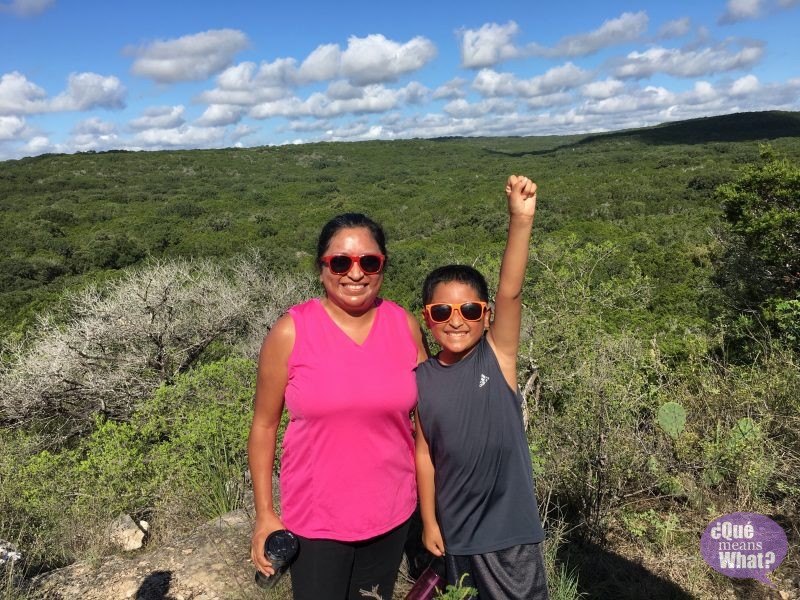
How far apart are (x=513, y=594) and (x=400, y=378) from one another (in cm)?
70

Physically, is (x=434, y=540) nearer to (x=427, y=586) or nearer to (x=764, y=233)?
(x=427, y=586)

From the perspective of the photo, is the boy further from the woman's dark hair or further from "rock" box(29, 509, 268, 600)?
"rock" box(29, 509, 268, 600)

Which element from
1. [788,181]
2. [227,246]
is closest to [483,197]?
[227,246]

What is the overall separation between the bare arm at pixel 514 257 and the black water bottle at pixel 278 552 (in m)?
0.80

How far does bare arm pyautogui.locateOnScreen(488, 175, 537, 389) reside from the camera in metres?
1.46

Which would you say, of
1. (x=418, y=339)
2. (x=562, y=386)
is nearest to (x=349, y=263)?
(x=418, y=339)

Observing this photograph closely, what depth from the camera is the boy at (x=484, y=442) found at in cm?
152

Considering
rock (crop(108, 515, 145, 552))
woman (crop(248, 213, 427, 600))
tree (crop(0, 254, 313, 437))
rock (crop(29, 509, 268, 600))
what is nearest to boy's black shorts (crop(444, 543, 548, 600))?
woman (crop(248, 213, 427, 600))

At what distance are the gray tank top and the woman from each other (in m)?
0.09

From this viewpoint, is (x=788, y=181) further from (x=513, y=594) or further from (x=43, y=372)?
(x=43, y=372)

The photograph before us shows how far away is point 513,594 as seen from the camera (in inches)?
59.9

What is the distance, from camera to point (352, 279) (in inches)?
62.1

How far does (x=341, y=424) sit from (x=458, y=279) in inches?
21.9
